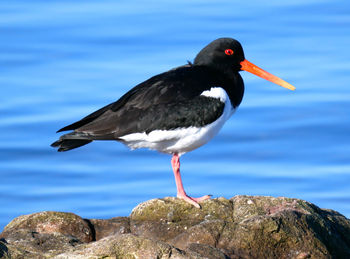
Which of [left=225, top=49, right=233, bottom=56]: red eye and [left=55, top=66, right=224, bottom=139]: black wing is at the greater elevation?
[left=225, top=49, right=233, bottom=56]: red eye

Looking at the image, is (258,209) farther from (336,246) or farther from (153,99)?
(153,99)

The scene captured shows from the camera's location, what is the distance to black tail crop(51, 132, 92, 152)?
7227 mm

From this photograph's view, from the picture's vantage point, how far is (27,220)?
611 centimetres

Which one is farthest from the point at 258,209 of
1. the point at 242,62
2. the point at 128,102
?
the point at 242,62

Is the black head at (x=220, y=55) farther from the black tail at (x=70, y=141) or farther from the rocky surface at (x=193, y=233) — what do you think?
the rocky surface at (x=193, y=233)

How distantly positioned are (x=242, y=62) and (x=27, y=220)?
3.50 meters

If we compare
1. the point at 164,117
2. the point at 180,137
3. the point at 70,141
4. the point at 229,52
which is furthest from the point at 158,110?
the point at 229,52

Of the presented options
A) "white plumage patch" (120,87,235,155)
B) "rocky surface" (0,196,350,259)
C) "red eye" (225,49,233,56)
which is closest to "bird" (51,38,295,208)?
"white plumage patch" (120,87,235,155)

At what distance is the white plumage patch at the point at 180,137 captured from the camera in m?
7.29

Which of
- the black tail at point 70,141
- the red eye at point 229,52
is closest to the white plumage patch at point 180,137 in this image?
the black tail at point 70,141

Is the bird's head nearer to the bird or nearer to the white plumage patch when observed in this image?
the bird

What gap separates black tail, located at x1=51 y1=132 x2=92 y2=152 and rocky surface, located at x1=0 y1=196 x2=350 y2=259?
117 cm

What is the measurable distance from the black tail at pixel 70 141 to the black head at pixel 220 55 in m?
1.72

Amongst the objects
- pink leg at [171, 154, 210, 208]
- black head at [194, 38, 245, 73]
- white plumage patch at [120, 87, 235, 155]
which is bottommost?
pink leg at [171, 154, 210, 208]
